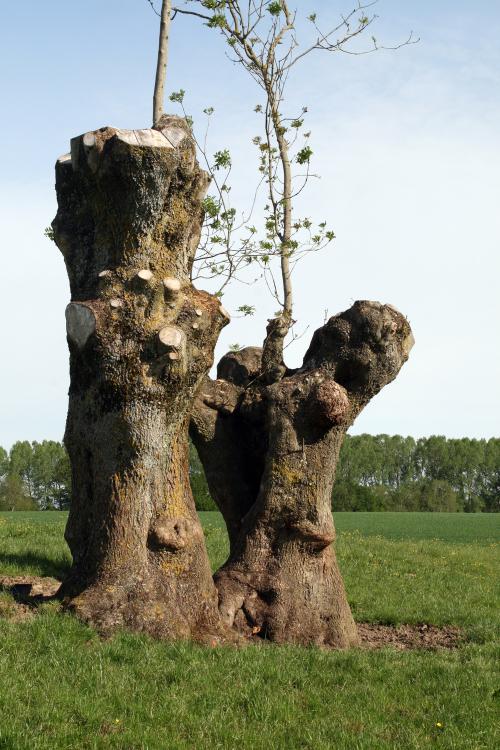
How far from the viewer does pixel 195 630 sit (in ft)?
30.0

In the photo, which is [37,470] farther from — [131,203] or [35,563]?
[131,203]

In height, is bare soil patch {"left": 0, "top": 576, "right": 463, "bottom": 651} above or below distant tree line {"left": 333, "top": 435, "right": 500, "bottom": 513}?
below

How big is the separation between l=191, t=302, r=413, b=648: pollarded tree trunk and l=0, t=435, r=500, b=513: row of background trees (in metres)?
95.6

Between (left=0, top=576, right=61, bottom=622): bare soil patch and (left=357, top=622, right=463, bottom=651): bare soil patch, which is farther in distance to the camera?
(left=357, top=622, right=463, bottom=651): bare soil patch

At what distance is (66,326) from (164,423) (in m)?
1.60

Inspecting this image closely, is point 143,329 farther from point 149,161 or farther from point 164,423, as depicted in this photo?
point 149,161

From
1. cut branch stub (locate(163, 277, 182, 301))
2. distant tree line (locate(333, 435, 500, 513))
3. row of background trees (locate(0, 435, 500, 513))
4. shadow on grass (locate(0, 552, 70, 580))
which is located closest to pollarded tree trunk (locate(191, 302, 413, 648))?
cut branch stub (locate(163, 277, 182, 301))

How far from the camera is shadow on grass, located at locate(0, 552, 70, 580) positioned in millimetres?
13031

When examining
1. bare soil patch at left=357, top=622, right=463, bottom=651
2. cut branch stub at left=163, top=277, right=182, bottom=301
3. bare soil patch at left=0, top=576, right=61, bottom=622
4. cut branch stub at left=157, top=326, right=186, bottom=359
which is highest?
cut branch stub at left=163, top=277, right=182, bottom=301

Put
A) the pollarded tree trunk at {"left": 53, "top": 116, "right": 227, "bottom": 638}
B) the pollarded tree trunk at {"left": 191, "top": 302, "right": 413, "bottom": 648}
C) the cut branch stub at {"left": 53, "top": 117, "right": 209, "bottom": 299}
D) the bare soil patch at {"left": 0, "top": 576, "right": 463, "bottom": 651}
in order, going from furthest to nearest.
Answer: the pollarded tree trunk at {"left": 191, "top": 302, "right": 413, "bottom": 648} < the bare soil patch at {"left": 0, "top": 576, "right": 463, "bottom": 651} < the cut branch stub at {"left": 53, "top": 117, "right": 209, "bottom": 299} < the pollarded tree trunk at {"left": 53, "top": 116, "right": 227, "bottom": 638}

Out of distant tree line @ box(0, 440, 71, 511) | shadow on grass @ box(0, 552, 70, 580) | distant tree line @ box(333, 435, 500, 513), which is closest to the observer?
shadow on grass @ box(0, 552, 70, 580)

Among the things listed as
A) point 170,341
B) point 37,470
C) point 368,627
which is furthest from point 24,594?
point 37,470

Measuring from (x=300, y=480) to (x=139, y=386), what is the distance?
2538 millimetres

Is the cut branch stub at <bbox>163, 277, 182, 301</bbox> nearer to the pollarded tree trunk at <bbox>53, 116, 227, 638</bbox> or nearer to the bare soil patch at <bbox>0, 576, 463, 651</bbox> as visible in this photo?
the pollarded tree trunk at <bbox>53, 116, 227, 638</bbox>
